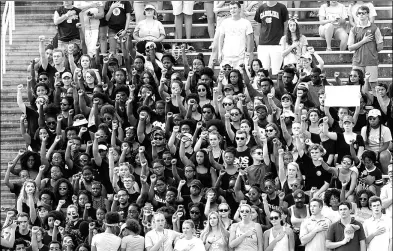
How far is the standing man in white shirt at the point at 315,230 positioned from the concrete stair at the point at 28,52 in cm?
578

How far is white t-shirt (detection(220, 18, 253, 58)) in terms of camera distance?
31.4 m

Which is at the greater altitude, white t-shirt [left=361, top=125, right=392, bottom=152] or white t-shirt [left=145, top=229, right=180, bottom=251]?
white t-shirt [left=361, top=125, right=392, bottom=152]

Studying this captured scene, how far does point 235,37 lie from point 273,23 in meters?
0.77

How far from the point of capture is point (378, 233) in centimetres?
2683

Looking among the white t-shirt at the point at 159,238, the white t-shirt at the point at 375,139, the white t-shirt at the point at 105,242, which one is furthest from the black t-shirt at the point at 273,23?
the white t-shirt at the point at 105,242

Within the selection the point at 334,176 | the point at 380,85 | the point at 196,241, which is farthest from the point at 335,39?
the point at 196,241

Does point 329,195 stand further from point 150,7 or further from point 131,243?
point 150,7

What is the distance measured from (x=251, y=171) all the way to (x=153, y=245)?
254 centimetres

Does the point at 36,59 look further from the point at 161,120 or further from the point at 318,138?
the point at 318,138

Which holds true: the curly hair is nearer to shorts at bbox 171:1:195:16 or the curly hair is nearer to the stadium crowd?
the stadium crowd

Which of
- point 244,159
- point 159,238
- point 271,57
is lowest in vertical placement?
point 159,238

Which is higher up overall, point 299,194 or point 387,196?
point 299,194

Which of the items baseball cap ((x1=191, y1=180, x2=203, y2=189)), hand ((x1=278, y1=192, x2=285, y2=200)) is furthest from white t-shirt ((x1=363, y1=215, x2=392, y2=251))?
baseball cap ((x1=191, y1=180, x2=203, y2=189))

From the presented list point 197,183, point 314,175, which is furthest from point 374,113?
point 197,183
